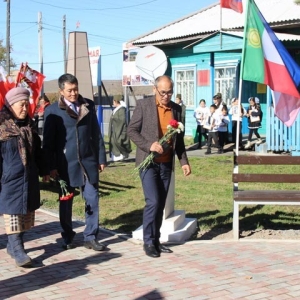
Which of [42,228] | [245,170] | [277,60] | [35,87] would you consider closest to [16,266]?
[42,228]

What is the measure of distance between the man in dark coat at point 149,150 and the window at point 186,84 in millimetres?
16937

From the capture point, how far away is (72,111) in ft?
21.2

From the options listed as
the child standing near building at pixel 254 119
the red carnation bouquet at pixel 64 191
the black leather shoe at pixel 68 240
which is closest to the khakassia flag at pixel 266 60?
the red carnation bouquet at pixel 64 191

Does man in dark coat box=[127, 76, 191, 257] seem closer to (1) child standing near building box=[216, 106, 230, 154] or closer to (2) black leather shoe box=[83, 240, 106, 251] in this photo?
(2) black leather shoe box=[83, 240, 106, 251]

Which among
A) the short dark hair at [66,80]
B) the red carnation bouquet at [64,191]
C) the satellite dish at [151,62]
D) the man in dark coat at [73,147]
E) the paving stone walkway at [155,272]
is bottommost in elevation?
the paving stone walkway at [155,272]

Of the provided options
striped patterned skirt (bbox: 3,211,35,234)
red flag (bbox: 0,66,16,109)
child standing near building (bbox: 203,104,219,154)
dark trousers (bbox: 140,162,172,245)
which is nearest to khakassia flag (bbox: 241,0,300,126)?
dark trousers (bbox: 140,162,172,245)

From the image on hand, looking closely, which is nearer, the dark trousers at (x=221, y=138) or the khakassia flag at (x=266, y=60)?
the khakassia flag at (x=266, y=60)

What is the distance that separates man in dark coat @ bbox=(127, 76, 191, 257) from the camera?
6371 mm

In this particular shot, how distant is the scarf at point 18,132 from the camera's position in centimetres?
583

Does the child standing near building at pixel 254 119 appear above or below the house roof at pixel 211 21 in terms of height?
below

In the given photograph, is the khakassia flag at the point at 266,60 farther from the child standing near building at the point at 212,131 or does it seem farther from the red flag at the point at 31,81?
the child standing near building at the point at 212,131

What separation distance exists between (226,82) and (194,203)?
496 inches

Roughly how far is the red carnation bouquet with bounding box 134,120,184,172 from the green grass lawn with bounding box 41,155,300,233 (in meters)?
1.90

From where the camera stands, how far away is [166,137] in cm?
634
